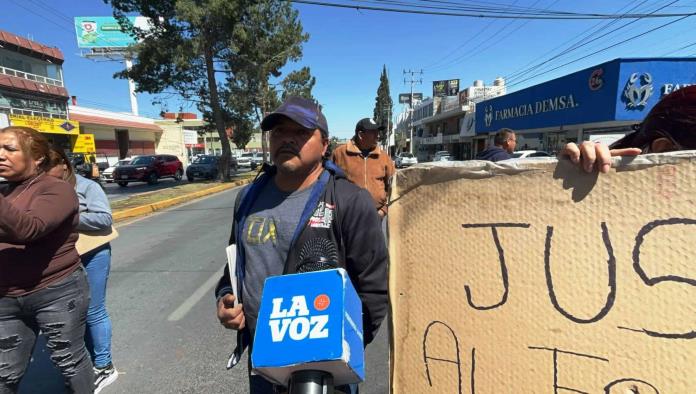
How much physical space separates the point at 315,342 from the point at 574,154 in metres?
0.79

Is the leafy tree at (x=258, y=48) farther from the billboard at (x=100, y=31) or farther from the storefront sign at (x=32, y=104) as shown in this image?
the billboard at (x=100, y=31)

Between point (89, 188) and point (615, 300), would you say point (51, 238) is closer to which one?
point (89, 188)

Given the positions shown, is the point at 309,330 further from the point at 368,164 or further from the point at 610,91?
the point at 610,91

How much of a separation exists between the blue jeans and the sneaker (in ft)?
0.11

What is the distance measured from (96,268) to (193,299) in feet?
5.52

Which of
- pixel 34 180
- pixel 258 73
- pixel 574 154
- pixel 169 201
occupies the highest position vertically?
pixel 258 73

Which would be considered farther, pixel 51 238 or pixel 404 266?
pixel 51 238

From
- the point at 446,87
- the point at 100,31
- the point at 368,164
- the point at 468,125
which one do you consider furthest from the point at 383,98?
the point at 368,164

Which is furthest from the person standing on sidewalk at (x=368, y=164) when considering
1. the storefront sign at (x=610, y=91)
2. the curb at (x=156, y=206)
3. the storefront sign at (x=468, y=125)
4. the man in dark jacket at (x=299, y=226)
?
the storefront sign at (x=468, y=125)

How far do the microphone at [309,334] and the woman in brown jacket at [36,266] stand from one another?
1.39m

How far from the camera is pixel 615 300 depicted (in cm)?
89

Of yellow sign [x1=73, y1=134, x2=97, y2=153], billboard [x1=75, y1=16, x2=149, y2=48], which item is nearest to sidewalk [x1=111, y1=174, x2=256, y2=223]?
yellow sign [x1=73, y1=134, x2=97, y2=153]

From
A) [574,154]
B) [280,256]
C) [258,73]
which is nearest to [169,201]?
[258,73]

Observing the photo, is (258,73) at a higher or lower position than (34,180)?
higher
